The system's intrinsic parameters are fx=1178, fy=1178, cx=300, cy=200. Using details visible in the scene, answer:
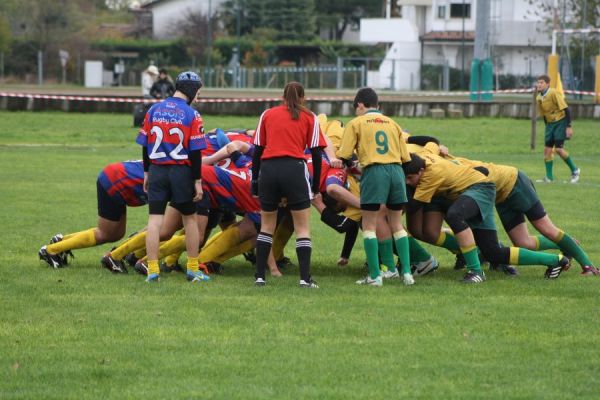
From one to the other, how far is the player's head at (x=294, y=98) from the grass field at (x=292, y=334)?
157 cm

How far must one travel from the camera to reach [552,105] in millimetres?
22281

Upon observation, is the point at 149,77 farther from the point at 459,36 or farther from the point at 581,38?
the point at 459,36

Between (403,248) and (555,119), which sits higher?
(555,119)

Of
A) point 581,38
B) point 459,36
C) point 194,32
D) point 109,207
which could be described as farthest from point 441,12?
point 109,207

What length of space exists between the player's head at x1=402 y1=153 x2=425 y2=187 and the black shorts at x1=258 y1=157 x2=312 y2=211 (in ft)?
3.40

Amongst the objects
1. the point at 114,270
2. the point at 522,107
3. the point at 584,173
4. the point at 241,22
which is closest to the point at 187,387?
the point at 114,270

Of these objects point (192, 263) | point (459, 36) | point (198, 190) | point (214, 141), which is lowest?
point (192, 263)

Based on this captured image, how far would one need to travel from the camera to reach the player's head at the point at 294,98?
1029cm

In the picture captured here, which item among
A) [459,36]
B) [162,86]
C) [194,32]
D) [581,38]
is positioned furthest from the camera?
[194,32]

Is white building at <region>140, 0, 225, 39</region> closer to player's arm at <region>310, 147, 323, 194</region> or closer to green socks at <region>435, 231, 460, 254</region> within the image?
green socks at <region>435, 231, 460, 254</region>

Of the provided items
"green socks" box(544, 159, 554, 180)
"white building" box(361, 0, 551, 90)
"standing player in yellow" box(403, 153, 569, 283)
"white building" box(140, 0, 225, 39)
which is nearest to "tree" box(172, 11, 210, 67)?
"white building" box(140, 0, 225, 39)

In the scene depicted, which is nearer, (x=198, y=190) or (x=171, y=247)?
(x=198, y=190)

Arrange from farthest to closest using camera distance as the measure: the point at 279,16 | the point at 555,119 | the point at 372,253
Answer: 1. the point at 279,16
2. the point at 555,119
3. the point at 372,253

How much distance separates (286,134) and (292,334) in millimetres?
2398
